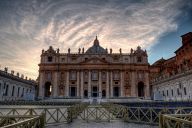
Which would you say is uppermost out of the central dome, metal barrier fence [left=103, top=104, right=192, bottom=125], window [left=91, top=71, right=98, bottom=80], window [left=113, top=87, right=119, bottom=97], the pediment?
the central dome

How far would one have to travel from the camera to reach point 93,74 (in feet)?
203

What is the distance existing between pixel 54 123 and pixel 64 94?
162ft

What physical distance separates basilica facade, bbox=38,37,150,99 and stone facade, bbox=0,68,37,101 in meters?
5.47

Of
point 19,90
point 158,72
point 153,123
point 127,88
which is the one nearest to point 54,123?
point 153,123

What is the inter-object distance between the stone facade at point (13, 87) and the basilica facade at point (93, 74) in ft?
17.9

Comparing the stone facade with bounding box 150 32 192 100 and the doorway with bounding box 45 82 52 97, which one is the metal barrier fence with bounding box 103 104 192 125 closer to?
the stone facade with bounding box 150 32 192 100

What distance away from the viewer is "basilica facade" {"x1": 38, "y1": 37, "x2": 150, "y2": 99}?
60812mm

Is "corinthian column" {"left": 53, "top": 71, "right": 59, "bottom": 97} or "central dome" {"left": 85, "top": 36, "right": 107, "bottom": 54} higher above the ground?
"central dome" {"left": 85, "top": 36, "right": 107, "bottom": 54}

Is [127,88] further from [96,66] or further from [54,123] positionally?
[54,123]

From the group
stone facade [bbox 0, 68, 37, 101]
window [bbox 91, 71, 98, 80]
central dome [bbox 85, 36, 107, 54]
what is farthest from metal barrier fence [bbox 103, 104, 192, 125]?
central dome [bbox 85, 36, 107, 54]

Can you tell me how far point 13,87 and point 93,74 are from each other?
912 inches

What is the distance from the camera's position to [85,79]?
61.4 m

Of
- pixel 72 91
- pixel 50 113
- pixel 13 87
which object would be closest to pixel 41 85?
pixel 72 91

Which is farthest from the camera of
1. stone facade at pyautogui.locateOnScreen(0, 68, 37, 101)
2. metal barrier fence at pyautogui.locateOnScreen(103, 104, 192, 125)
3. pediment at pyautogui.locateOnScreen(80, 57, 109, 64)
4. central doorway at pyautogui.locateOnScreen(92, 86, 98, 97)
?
pediment at pyautogui.locateOnScreen(80, 57, 109, 64)
